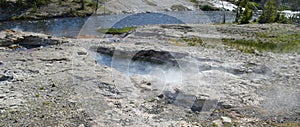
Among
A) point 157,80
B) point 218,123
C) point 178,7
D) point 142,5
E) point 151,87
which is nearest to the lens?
point 218,123

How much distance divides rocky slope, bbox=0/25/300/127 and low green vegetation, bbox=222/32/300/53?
187 centimetres

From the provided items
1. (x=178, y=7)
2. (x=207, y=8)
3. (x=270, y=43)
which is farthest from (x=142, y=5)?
(x=270, y=43)

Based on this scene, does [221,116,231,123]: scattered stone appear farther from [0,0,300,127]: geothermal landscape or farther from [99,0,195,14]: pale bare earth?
[99,0,195,14]: pale bare earth

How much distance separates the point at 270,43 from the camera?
31.5m

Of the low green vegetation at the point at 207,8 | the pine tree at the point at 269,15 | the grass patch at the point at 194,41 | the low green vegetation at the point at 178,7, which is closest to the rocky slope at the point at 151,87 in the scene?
the grass patch at the point at 194,41

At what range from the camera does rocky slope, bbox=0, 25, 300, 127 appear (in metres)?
15.5

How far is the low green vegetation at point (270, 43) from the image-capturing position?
96.0ft

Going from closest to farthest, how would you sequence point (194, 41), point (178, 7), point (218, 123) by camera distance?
1. point (218, 123)
2. point (194, 41)
3. point (178, 7)

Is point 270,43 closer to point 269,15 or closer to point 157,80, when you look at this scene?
point 157,80

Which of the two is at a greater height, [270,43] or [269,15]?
[269,15]

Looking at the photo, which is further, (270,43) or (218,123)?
(270,43)

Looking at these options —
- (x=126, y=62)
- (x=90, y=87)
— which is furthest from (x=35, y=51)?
(x=90, y=87)

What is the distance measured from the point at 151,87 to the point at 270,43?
1811cm

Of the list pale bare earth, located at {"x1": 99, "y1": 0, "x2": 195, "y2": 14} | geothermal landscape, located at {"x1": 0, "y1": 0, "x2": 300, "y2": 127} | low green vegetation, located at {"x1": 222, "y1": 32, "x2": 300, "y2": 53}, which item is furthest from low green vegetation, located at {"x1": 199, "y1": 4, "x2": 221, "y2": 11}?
low green vegetation, located at {"x1": 222, "y1": 32, "x2": 300, "y2": 53}
